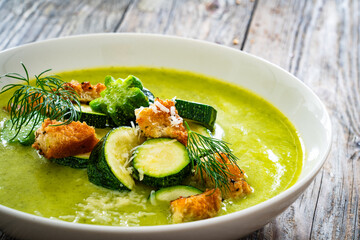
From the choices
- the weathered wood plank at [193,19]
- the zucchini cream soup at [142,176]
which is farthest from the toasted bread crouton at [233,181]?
the weathered wood plank at [193,19]

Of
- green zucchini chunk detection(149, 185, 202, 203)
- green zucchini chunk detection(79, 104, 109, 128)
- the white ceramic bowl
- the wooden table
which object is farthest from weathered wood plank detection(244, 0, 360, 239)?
green zucchini chunk detection(79, 104, 109, 128)

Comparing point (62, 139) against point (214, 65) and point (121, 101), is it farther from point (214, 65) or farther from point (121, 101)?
point (214, 65)

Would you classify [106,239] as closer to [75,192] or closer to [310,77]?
[75,192]

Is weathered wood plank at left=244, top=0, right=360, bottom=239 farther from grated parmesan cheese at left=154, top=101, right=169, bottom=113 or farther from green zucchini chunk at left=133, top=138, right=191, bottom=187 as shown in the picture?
grated parmesan cheese at left=154, top=101, right=169, bottom=113

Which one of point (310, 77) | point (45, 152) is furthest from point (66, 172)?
point (310, 77)

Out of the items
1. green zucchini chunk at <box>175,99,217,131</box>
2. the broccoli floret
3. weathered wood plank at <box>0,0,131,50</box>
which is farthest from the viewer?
weathered wood plank at <box>0,0,131,50</box>

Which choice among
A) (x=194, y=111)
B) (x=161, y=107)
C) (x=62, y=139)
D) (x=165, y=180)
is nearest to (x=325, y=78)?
(x=194, y=111)
